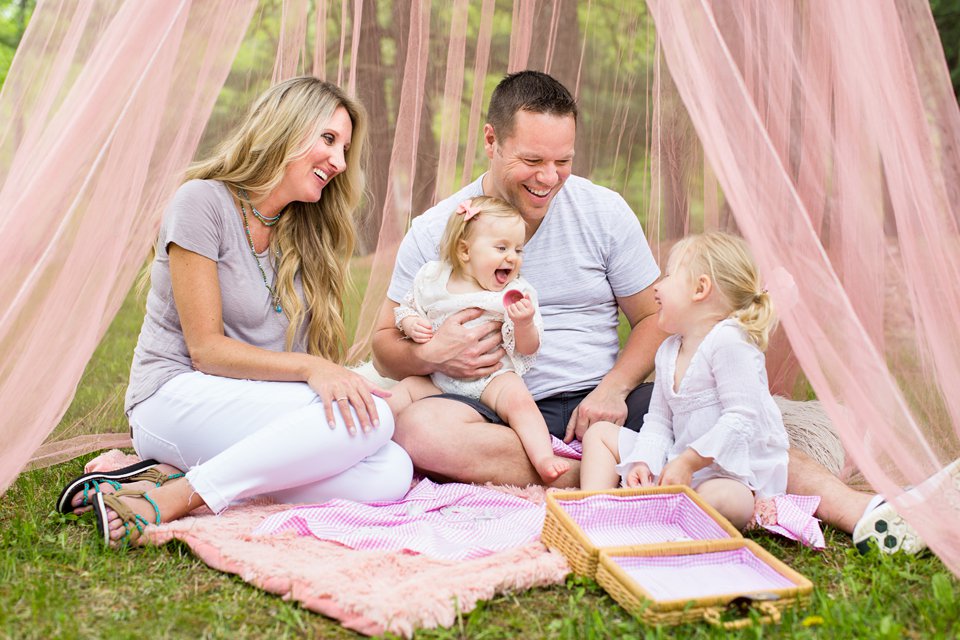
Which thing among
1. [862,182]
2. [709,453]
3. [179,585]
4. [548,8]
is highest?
[548,8]

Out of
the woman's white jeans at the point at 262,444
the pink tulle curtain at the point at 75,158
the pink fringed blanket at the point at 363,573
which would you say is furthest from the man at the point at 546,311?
the pink tulle curtain at the point at 75,158

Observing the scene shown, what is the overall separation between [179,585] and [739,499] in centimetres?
139

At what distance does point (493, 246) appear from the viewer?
2.89m

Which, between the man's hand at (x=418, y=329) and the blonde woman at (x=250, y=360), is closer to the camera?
the blonde woman at (x=250, y=360)

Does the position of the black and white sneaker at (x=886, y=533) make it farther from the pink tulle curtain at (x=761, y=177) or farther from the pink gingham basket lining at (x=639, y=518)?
the pink gingham basket lining at (x=639, y=518)

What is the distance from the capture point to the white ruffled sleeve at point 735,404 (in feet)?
8.03

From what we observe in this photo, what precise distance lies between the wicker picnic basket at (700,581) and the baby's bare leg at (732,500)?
267 mm

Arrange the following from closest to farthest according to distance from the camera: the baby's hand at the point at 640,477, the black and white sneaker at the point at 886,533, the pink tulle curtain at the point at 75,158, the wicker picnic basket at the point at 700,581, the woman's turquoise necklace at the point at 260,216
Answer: the wicker picnic basket at the point at 700,581 < the black and white sneaker at the point at 886,533 < the pink tulle curtain at the point at 75,158 < the baby's hand at the point at 640,477 < the woman's turquoise necklace at the point at 260,216

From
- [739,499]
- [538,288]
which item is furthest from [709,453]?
[538,288]

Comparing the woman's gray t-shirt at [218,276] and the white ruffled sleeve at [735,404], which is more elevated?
the white ruffled sleeve at [735,404]

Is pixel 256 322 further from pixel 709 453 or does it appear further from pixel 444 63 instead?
pixel 444 63

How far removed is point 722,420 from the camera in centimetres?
246

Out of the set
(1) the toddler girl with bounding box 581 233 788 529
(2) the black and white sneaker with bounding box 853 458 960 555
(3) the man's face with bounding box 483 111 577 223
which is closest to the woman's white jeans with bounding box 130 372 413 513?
(1) the toddler girl with bounding box 581 233 788 529

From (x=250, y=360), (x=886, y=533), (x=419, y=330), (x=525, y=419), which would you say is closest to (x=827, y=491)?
(x=886, y=533)
